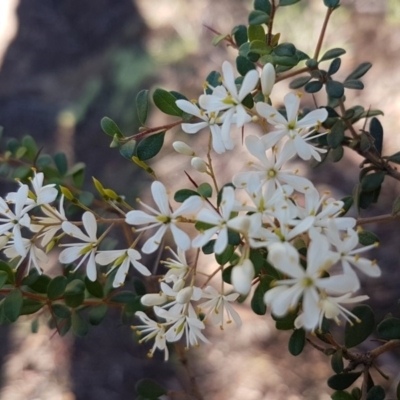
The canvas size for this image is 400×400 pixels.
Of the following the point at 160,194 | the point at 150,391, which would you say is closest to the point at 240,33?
the point at 160,194

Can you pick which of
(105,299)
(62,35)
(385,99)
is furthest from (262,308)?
(62,35)

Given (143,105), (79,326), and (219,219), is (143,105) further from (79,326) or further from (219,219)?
(79,326)

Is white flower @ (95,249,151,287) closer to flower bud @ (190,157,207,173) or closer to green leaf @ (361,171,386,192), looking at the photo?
flower bud @ (190,157,207,173)

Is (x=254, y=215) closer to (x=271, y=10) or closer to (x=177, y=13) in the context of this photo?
(x=271, y=10)

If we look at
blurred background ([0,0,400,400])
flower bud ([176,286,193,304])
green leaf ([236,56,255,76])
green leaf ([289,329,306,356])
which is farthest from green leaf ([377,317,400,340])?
blurred background ([0,0,400,400])

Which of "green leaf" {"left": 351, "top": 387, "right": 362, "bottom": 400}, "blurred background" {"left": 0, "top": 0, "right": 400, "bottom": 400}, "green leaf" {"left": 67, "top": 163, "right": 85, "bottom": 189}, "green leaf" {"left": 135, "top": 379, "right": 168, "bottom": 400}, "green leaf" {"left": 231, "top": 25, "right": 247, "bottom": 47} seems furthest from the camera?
"blurred background" {"left": 0, "top": 0, "right": 400, "bottom": 400}

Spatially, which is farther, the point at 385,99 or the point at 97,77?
the point at 97,77
